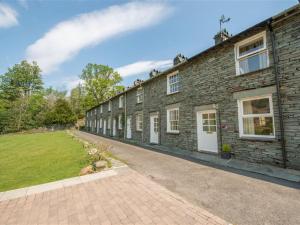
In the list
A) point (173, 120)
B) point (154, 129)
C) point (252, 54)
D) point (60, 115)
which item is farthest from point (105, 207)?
point (60, 115)

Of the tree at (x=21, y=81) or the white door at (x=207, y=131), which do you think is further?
the tree at (x=21, y=81)

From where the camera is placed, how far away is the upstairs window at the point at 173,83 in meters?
11.6

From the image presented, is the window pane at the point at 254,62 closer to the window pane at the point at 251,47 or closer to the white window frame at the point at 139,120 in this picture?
the window pane at the point at 251,47

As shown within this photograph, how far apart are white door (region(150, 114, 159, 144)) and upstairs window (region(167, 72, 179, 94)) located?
252 cm

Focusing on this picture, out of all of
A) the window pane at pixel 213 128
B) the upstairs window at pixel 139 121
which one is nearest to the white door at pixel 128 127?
the upstairs window at pixel 139 121

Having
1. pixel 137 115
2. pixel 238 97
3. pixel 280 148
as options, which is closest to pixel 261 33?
pixel 238 97

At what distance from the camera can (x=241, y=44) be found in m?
7.57

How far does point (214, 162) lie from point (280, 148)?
2.48m

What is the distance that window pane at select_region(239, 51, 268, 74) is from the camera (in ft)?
22.4

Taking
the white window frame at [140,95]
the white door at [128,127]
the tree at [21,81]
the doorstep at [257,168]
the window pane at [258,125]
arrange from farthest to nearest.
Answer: the tree at [21,81] → the white door at [128,127] → the white window frame at [140,95] → the window pane at [258,125] → the doorstep at [257,168]

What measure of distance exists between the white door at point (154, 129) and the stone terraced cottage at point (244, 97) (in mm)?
1062

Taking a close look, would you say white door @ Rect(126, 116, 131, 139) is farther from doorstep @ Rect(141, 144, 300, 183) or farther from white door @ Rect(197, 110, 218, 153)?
doorstep @ Rect(141, 144, 300, 183)

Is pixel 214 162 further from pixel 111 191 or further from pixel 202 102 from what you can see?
pixel 111 191

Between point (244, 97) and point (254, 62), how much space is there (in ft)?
5.21
